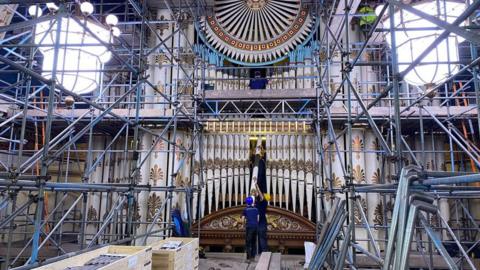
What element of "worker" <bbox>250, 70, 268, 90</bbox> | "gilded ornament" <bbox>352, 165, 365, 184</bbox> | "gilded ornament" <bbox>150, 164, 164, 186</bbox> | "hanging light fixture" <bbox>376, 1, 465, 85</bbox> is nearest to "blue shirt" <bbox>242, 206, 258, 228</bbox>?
"gilded ornament" <bbox>150, 164, 164, 186</bbox>

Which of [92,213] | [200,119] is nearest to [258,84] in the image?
[200,119]

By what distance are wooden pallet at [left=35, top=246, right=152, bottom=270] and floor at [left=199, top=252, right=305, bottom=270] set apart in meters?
3.18

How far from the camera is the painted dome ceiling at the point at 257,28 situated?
35.6ft

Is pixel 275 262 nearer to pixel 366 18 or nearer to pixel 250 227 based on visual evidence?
pixel 250 227

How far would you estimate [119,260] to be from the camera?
11.5 ft

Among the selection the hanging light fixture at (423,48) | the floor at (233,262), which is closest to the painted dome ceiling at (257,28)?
the hanging light fixture at (423,48)

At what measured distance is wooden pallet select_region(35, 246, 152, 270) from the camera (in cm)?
343

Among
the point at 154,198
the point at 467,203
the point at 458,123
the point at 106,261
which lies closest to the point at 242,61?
the point at 154,198

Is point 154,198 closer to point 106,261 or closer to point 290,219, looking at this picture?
point 290,219

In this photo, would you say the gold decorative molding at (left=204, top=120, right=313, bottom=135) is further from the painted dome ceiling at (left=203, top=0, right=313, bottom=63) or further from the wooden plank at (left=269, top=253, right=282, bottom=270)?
the wooden plank at (left=269, top=253, right=282, bottom=270)

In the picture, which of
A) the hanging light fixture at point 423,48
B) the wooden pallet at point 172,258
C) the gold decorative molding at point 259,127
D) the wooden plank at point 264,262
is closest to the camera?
the wooden pallet at point 172,258

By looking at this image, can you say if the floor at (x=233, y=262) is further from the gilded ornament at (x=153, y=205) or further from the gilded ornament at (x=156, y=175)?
the gilded ornament at (x=156, y=175)

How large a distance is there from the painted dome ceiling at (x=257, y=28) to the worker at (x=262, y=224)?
469cm

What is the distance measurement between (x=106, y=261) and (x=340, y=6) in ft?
26.8
